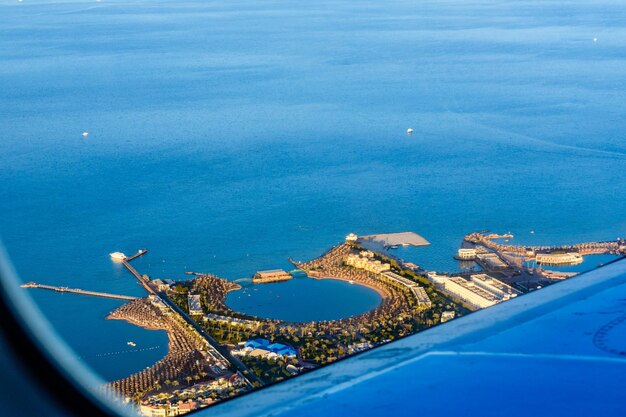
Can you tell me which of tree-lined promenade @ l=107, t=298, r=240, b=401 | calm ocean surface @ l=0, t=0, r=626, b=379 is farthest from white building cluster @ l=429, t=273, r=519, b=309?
tree-lined promenade @ l=107, t=298, r=240, b=401

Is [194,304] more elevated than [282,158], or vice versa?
[282,158]

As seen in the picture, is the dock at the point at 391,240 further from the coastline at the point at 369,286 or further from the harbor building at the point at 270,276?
the harbor building at the point at 270,276

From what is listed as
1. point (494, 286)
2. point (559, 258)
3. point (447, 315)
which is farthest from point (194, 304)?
point (559, 258)

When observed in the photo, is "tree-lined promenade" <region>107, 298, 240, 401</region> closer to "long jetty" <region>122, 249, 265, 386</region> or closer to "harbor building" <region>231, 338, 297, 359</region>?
"long jetty" <region>122, 249, 265, 386</region>

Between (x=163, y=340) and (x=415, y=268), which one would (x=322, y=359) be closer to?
(x=163, y=340)

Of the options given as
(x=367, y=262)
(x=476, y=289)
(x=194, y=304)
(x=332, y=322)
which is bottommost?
(x=332, y=322)

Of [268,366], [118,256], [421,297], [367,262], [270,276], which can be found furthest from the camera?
[118,256]

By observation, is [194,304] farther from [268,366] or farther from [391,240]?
[391,240]
